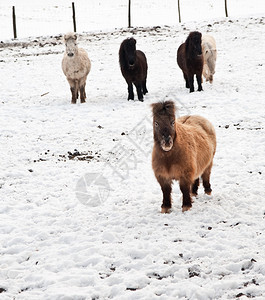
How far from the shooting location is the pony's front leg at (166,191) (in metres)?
5.32

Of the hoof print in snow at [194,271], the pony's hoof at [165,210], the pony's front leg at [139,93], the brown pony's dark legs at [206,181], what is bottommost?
the hoof print in snow at [194,271]

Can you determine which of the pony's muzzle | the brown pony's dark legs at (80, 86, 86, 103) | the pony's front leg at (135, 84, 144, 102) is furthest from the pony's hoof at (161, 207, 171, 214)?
the brown pony's dark legs at (80, 86, 86, 103)

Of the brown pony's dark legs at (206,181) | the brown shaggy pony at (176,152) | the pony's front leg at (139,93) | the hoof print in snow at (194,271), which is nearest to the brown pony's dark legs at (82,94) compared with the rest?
the pony's front leg at (139,93)

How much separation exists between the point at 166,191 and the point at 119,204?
0.89 meters

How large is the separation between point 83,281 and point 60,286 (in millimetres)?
236

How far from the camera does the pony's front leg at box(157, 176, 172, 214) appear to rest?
17.4ft

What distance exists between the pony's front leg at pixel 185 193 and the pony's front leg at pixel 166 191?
169 mm

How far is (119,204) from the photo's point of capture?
593 cm

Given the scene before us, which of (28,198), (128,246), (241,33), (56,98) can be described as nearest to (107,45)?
(241,33)

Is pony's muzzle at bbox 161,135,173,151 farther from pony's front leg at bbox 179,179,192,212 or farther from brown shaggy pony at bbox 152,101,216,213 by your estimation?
pony's front leg at bbox 179,179,192,212

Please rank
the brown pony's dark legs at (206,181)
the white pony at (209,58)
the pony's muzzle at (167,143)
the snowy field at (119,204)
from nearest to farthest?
the snowy field at (119,204) → the pony's muzzle at (167,143) → the brown pony's dark legs at (206,181) → the white pony at (209,58)

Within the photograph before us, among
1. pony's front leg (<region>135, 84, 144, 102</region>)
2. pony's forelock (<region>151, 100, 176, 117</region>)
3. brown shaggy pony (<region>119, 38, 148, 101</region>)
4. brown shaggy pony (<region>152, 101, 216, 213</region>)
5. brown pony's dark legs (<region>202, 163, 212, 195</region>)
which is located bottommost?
brown pony's dark legs (<region>202, 163, 212, 195</region>)

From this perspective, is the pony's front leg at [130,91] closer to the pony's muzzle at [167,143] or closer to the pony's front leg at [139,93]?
the pony's front leg at [139,93]

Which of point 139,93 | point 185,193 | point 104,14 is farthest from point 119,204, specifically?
point 104,14
